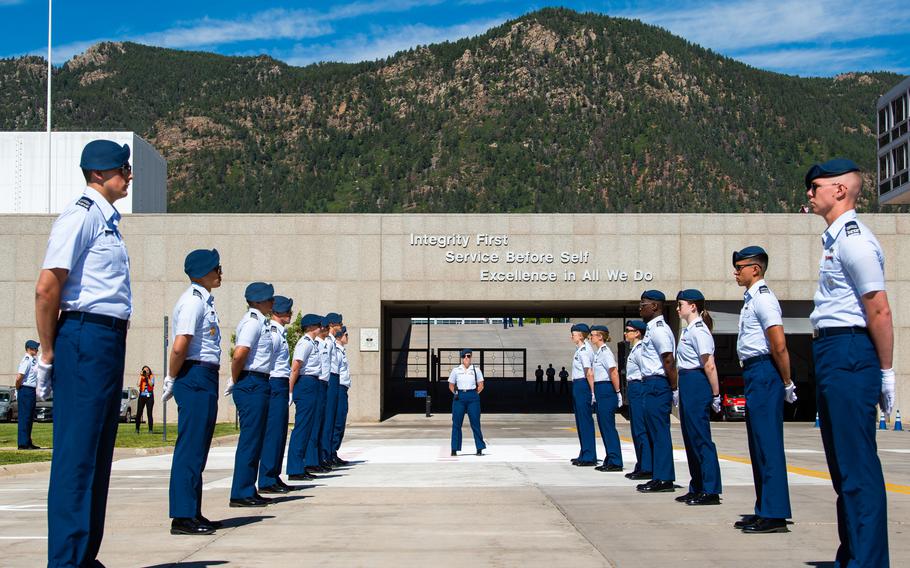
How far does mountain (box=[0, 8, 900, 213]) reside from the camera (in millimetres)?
159125

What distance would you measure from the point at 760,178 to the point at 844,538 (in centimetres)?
16181

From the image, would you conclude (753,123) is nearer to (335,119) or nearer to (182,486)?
(335,119)

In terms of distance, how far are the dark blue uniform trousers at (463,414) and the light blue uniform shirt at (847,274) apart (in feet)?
46.7

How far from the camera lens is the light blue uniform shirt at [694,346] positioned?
10820 mm

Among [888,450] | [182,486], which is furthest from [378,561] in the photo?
[888,450]

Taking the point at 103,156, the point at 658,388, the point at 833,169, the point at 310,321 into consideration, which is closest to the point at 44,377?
the point at 103,156

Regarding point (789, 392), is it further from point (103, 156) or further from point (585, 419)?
point (585, 419)

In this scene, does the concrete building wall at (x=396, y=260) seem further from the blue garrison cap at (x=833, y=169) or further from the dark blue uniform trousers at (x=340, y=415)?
the blue garrison cap at (x=833, y=169)

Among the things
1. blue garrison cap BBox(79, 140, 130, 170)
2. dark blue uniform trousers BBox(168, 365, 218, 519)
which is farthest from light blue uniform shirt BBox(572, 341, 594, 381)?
blue garrison cap BBox(79, 140, 130, 170)

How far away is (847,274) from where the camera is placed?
6.39 meters

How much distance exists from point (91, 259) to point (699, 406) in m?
6.48

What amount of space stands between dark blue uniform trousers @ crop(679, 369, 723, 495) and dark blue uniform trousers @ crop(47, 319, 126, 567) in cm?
628

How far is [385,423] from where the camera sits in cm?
4172

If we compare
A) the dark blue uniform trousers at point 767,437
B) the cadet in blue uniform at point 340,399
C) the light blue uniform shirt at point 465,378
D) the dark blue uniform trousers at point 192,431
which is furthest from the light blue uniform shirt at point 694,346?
the light blue uniform shirt at point 465,378
